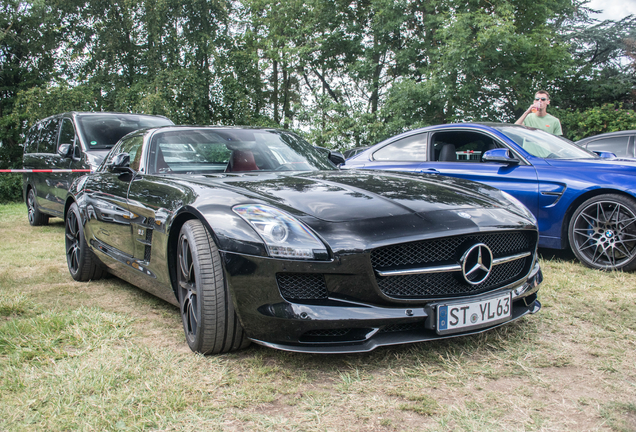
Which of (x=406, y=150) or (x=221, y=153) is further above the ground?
(x=406, y=150)

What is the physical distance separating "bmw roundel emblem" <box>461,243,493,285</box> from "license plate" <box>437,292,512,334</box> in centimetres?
11

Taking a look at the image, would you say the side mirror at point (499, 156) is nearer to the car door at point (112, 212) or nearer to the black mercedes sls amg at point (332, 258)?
the black mercedes sls amg at point (332, 258)

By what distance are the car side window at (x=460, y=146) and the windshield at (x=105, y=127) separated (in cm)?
380

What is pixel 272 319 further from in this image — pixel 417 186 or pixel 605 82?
pixel 605 82

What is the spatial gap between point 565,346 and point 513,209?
2.55ft

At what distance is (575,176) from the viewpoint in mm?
4578

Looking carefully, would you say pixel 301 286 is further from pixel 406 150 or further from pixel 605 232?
pixel 406 150

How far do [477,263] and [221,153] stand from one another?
1.98 metres

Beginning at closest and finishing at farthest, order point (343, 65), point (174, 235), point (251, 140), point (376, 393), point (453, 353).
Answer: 1. point (376, 393)
2. point (453, 353)
3. point (174, 235)
4. point (251, 140)
5. point (343, 65)

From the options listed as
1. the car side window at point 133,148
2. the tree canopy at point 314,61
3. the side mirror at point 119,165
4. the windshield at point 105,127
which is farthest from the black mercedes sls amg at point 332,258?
the tree canopy at point 314,61

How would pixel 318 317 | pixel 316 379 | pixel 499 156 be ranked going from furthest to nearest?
pixel 499 156 → pixel 316 379 → pixel 318 317

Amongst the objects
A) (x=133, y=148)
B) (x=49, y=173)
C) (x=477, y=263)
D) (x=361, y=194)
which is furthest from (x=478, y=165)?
(x=49, y=173)

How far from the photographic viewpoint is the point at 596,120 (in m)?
16.5

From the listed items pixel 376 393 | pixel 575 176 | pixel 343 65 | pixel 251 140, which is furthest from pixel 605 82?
pixel 376 393
